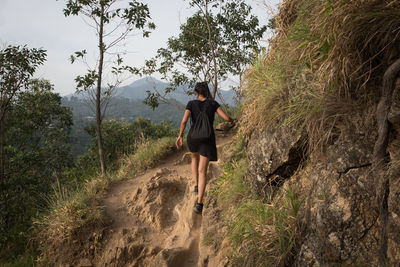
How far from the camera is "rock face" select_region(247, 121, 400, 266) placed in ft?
6.18

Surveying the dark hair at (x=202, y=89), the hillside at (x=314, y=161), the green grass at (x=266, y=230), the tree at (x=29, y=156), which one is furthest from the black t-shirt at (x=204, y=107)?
the tree at (x=29, y=156)

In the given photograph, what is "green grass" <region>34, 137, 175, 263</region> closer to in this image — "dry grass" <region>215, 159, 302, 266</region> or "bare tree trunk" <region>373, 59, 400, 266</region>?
"dry grass" <region>215, 159, 302, 266</region>

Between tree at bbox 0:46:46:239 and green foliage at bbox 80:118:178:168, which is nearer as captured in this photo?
tree at bbox 0:46:46:239

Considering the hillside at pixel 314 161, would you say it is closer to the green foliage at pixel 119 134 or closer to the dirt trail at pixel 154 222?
the dirt trail at pixel 154 222

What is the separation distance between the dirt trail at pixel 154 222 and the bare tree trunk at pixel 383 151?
2508 mm

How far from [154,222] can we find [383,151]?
4350 millimetres

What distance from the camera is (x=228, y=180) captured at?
173 inches

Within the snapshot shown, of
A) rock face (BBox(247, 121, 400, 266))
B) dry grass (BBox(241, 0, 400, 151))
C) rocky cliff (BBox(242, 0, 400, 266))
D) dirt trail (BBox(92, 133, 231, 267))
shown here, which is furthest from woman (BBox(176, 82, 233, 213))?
rock face (BBox(247, 121, 400, 266))

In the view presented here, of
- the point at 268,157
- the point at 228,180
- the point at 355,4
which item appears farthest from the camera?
the point at 228,180

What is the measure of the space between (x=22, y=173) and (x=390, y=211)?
331 inches

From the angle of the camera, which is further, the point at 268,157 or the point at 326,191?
the point at 268,157

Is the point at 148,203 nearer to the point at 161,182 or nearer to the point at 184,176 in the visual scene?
the point at 161,182

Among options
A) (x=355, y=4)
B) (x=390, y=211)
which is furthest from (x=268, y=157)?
(x=355, y=4)

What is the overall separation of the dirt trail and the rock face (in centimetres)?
196
